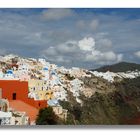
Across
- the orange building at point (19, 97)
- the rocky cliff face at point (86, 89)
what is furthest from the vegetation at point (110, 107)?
the orange building at point (19, 97)

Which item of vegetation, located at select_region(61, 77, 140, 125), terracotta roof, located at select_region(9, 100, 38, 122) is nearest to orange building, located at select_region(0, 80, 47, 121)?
terracotta roof, located at select_region(9, 100, 38, 122)

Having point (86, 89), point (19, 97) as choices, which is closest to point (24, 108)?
point (19, 97)

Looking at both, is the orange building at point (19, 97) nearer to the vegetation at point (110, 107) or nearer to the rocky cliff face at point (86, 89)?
the rocky cliff face at point (86, 89)

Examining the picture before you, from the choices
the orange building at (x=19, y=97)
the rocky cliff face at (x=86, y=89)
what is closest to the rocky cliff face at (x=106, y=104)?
the rocky cliff face at (x=86, y=89)

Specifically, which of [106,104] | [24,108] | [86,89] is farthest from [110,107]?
[24,108]

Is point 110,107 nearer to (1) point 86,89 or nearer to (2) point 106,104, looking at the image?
(2) point 106,104

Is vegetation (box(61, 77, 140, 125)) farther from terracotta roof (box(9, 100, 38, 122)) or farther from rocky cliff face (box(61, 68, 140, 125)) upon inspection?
terracotta roof (box(9, 100, 38, 122))

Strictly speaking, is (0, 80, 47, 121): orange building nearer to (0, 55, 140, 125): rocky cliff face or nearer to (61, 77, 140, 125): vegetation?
(0, 55, 140, 125): rocky cliff face

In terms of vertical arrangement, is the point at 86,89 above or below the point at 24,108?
above
